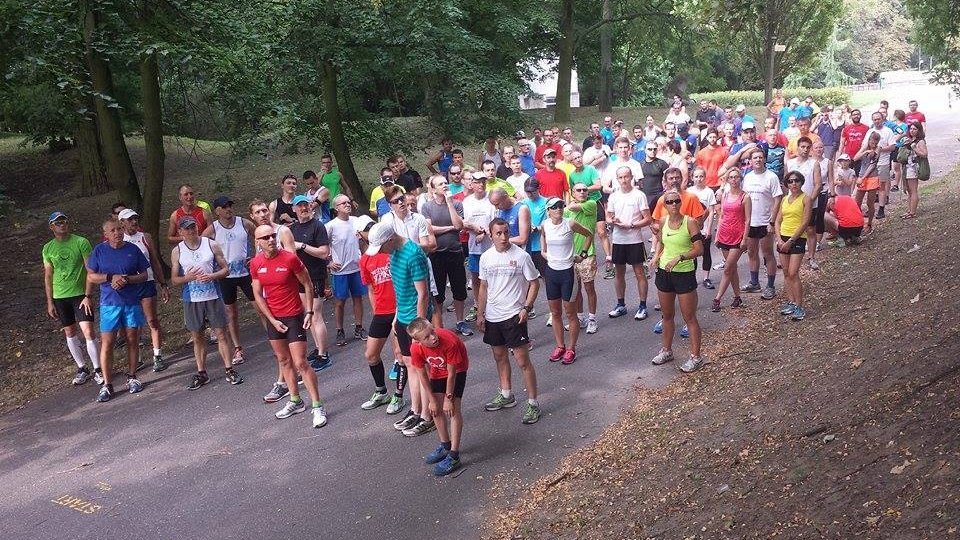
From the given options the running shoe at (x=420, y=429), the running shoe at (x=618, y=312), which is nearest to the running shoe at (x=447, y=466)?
the running shoe at (x=420, y=429)

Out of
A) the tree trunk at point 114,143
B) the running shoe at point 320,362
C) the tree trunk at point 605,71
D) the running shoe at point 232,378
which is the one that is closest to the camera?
the running shoe at point 232,378

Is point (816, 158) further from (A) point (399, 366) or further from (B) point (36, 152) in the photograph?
(B) point (36, 152)

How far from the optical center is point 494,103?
18.3 metres

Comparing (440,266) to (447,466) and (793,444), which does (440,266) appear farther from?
(793,444)

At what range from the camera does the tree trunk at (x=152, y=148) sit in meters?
13.4

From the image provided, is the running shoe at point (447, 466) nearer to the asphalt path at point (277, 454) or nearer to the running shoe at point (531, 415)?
the asphalt path at point (277, 454)

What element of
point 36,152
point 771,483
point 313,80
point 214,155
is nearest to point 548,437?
point 771,483

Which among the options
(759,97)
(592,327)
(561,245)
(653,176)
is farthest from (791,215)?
(759,97)

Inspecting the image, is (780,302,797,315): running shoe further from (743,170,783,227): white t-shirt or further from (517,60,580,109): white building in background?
(517,60,580,109): white building in background

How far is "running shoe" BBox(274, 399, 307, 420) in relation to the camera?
27.4ft

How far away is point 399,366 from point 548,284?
1.89 meters

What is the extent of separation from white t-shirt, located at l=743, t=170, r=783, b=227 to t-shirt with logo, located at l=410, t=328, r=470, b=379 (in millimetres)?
5045

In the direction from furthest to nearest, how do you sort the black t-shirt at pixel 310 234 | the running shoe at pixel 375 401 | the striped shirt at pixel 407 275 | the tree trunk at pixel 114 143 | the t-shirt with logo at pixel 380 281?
1. the tree trunk at pixel 114 143
2. the black t-shirt at pixel 310 234
3. the running shoe at pixel 375 401
4. the t-shirt with logo at pixel 380 281
5. the striped shirt at pixel 407 275

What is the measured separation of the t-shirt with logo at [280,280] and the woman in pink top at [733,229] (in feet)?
17.0
